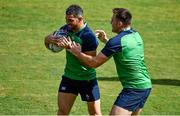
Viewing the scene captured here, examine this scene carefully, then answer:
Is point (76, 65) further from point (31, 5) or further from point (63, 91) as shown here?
point (31, 5)

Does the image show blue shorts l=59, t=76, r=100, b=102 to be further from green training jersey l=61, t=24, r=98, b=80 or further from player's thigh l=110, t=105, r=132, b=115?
player's thigh l=110, t=105, r=132, b=115

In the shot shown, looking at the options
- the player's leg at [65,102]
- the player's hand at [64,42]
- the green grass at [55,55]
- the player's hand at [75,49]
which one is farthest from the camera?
the green grass at [55,55]

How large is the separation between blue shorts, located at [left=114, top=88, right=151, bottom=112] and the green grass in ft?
10.6

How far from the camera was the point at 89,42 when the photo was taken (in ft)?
28.9

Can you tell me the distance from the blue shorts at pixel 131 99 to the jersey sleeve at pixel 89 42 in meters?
1.11

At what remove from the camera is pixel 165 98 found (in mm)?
12531

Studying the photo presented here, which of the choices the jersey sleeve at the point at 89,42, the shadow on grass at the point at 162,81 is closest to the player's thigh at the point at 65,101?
the jersey sleeve at the point at 89,42

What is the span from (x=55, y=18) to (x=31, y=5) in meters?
2.09

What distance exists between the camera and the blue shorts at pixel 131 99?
7.94 m

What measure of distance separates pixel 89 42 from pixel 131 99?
1342 mm

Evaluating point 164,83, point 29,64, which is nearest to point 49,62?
point 29,64

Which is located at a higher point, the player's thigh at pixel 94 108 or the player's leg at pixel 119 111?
the player's leg at pixel 119 111

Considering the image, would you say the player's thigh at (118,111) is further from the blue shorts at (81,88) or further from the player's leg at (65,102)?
the player's leg at (65,102)

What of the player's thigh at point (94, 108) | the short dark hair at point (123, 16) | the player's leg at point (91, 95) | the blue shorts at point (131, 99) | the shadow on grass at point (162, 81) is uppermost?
the short dark hair at point (123, 16)
